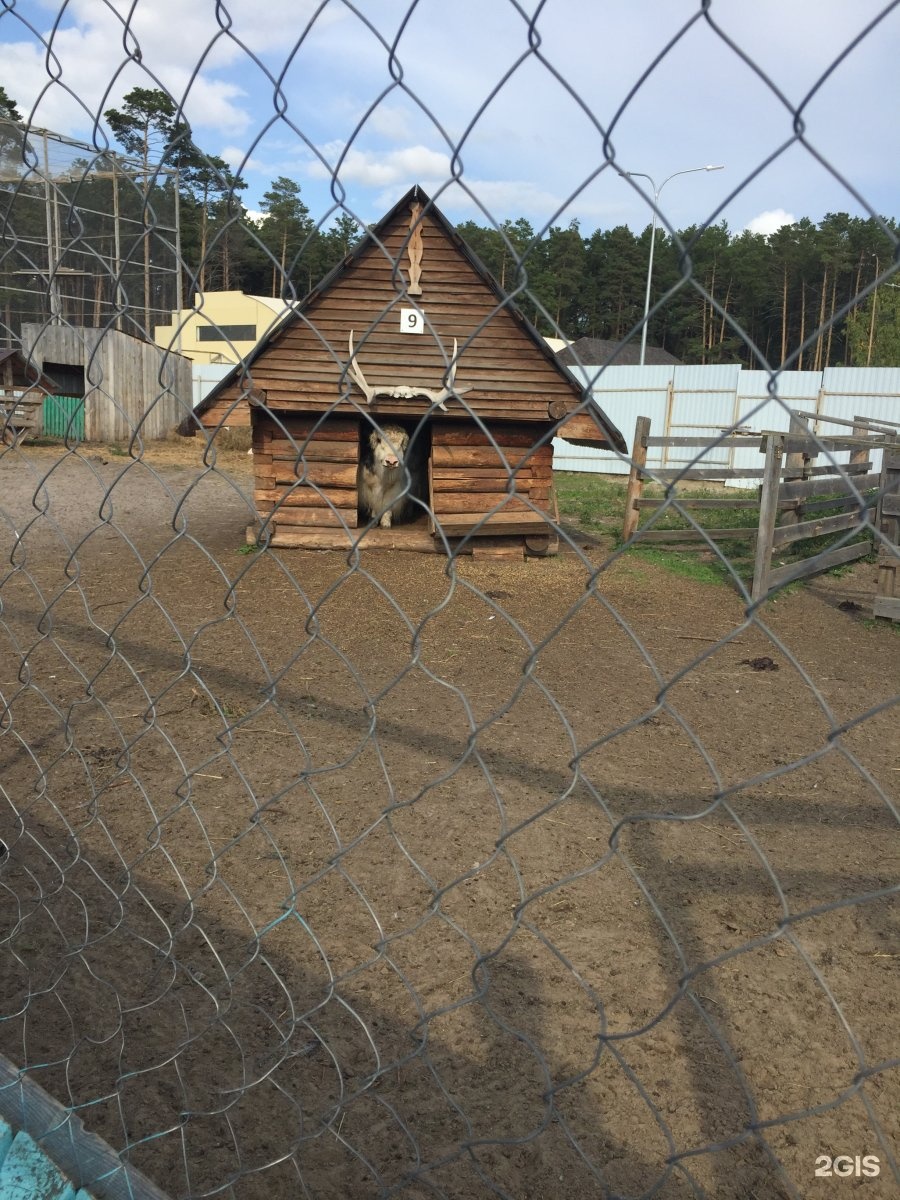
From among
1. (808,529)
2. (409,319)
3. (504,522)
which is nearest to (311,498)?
(504,522)

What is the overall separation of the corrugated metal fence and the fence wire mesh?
45.4 ft

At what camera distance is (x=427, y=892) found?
3043mm

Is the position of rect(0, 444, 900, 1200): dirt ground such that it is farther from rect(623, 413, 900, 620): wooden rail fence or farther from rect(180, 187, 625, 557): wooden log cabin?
rect(180, 187, 625, 557): wooden log cabin

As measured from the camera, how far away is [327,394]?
26.5ft

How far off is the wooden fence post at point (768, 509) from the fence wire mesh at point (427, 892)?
2.01 metres

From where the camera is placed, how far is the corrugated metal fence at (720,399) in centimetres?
1850

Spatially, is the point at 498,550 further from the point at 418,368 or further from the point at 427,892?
the point at 427,892

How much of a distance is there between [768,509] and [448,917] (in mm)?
5976

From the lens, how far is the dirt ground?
1851 millimetres

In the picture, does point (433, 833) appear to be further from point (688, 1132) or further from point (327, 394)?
point (327, 394)

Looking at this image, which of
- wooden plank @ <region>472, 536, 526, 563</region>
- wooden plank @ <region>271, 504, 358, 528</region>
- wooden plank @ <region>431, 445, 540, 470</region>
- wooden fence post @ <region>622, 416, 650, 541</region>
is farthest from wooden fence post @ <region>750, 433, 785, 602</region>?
wooden plank @ <region>271, 504, 358, 528</region>

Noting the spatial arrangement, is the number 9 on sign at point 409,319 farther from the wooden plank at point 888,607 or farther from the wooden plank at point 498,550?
the wooden plank at point 888,607

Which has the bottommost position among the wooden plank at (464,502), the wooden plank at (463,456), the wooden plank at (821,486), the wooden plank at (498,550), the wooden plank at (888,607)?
the wooden plank at (888,607)

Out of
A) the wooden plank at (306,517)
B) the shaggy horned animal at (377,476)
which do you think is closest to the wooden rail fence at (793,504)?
the shaggy horned animal at (377,476)
